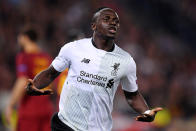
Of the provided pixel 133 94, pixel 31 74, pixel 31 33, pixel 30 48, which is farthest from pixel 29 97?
pixel 133 94

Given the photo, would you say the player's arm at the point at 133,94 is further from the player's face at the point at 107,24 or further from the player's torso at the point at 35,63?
the player's torso at the point at 35,63

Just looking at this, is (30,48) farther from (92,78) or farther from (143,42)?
(143,42)

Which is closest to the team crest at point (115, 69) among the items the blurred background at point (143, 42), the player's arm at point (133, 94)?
the player's arm at point (133, 94)

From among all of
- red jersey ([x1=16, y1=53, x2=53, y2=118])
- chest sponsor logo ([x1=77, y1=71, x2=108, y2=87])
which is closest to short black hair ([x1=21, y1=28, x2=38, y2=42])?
red jersey ([x1=16, y1=53, x2=53, y2=118])

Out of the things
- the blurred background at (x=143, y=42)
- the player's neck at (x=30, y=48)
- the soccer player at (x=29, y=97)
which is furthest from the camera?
the blurred background at (x=143, y=42)

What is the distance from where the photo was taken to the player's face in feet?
17.2

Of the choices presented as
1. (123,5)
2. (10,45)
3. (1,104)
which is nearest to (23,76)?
(1,104)

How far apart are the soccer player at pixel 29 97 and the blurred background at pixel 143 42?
11.0ft

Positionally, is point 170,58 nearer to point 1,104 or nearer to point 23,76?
point 1,104

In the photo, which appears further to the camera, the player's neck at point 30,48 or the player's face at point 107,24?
the player's neck at point 30,48

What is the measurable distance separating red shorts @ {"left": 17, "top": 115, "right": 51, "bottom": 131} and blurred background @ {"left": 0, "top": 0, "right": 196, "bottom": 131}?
3.30 metres

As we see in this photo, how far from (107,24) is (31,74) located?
9.11 feet

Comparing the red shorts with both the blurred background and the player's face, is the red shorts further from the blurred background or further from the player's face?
the blurred background

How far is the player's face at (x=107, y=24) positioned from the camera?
17.2ft
